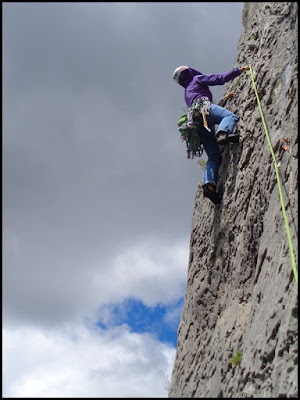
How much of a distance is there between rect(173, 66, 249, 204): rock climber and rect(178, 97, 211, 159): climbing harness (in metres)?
0.11

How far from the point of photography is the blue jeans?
26.6ft

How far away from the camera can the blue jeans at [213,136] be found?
809 cm

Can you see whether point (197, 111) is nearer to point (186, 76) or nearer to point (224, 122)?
point (224, 122)

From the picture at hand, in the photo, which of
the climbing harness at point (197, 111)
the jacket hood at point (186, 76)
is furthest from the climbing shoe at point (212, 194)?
the jacket hood at point (186, 76)

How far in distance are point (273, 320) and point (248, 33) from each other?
6748 mm

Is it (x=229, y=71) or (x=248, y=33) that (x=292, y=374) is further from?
(x=248, y=33)

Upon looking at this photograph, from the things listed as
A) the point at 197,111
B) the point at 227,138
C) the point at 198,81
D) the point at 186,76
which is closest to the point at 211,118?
the point at 197,111

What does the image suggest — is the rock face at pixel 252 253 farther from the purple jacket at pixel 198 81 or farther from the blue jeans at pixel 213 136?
the purple jacket at pixel 198 81

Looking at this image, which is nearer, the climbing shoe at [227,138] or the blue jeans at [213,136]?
the climbing shoe at [227,138]

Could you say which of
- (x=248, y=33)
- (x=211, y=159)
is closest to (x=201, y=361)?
(x=211, y=159)

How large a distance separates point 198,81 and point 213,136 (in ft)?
3.91

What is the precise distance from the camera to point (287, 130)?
20.2ft

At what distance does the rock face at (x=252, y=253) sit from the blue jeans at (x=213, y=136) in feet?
0.59

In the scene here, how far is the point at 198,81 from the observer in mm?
9156
